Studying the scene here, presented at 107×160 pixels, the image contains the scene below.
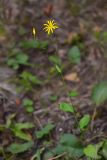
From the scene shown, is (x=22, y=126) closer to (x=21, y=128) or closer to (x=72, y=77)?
(x=21, y=128)

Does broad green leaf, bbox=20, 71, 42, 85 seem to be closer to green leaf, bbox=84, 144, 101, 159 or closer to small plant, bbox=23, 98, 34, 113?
small plant, bbox=23, 98, 34, 113

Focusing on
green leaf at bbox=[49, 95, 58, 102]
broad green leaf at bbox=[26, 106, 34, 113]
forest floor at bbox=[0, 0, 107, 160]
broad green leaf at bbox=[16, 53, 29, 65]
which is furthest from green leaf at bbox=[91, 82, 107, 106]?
broad green leaf at bbox=[16, 53, 29, 65]

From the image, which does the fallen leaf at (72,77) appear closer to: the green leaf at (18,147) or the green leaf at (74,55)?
the green leaf at (74,55)

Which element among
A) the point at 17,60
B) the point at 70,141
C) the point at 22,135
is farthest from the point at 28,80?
the point at 70,141

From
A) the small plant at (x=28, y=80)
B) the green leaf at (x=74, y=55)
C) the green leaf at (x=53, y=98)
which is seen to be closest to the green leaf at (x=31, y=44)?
the green leaf at (x=74, y=55)

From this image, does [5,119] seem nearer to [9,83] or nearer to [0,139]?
[0,139]

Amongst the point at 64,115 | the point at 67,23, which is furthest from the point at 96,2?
the point at 64,115
